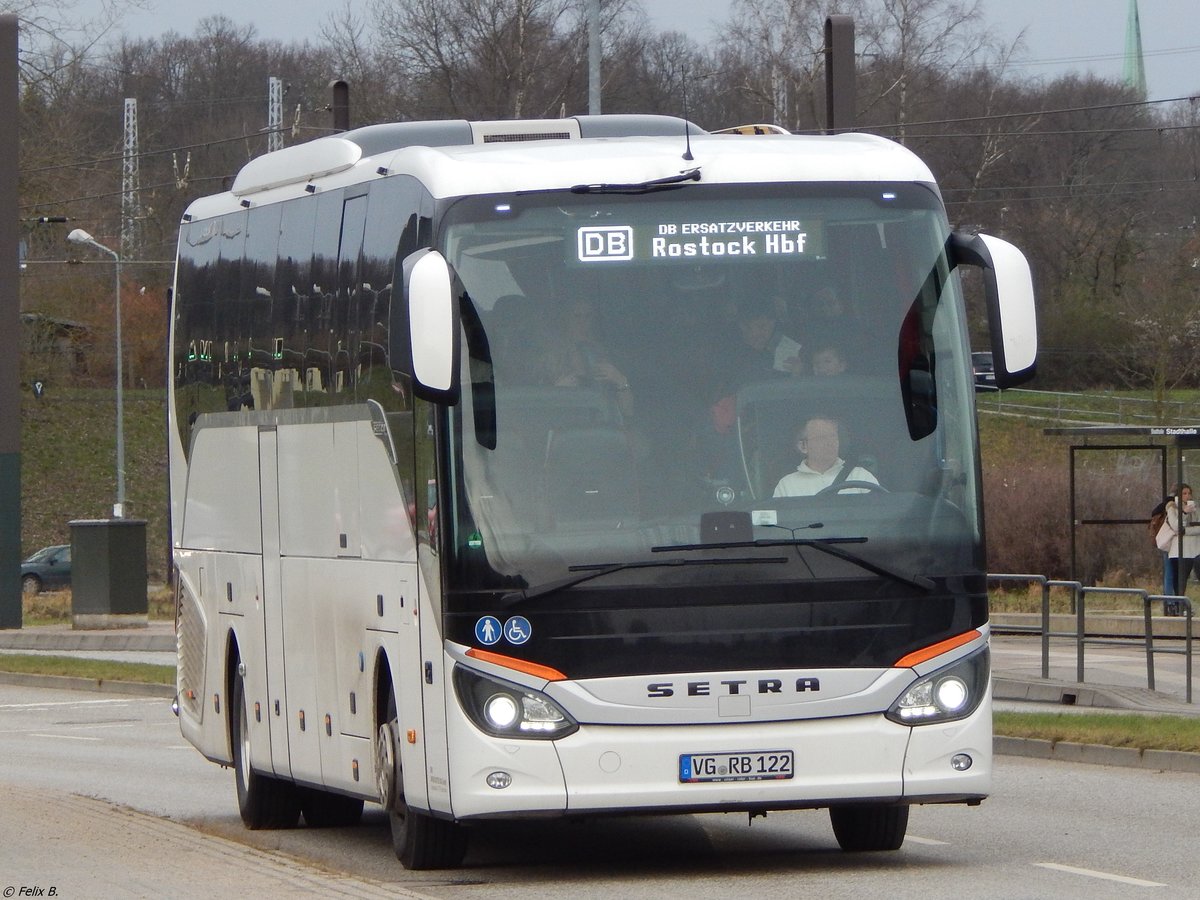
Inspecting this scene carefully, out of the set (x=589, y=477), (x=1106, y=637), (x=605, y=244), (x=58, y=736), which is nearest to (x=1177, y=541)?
(x=1106, y=637)

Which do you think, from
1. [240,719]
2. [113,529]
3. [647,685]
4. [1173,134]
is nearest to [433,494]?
[647,685]

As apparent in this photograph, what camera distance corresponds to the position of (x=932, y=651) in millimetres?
9453

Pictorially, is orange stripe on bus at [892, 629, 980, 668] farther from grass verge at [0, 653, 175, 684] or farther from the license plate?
grass verge at [0, 653, 175, 684]

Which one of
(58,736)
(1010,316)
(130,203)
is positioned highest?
(130,203)

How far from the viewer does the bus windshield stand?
367 inches

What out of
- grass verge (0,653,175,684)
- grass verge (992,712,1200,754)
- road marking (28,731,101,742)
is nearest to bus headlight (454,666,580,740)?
grass verge (992,712,1200,754)

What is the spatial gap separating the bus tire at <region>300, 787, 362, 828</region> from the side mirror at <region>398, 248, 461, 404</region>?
447 cm

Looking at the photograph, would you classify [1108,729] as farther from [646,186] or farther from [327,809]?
[646,186]

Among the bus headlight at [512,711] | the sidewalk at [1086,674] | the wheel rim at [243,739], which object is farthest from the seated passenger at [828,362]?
the sidewalk at [1086,674]

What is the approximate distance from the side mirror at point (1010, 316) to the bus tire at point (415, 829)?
10.1ft

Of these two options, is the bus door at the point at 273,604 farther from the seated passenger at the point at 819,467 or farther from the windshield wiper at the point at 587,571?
the seated passenger at the point at 819,467

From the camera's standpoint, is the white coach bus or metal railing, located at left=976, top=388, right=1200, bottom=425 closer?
the white coach bus

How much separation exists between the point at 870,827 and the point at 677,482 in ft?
7.58

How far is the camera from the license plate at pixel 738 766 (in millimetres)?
9273
